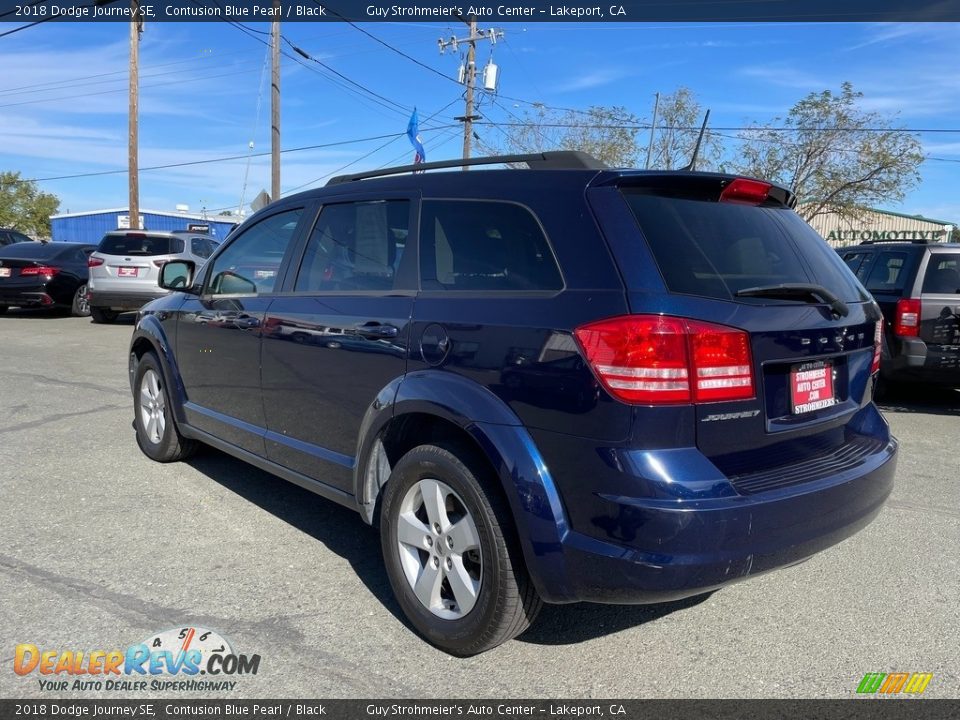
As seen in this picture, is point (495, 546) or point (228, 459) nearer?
point (495, 546)

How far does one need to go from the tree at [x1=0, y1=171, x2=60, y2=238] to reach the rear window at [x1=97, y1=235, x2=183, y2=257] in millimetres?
63683

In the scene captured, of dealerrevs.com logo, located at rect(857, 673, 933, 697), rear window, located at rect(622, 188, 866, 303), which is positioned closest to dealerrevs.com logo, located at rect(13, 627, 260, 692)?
rear window, located at rect(622, 188, 866, 303)

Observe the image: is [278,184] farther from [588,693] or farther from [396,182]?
[588,693]

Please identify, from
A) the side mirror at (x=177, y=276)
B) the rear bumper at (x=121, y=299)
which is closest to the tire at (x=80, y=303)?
the rear bumper at (x=121, y=299)

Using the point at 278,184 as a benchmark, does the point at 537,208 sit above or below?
below

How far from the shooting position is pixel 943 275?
7.14 m

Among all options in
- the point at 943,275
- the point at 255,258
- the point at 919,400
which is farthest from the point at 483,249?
the point at 919,400

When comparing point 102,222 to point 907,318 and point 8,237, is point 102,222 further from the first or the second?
point 907,318

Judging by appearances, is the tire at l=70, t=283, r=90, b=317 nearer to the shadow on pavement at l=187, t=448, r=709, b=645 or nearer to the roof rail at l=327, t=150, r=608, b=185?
the shadow on pavement at l=187, t=448, r=709, b=645

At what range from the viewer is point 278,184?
2169 cm

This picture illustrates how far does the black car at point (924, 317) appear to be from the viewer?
7.04m

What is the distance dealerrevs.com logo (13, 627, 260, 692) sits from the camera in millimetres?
2723

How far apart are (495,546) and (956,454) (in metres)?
4.97

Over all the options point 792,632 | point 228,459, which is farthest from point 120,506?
point 792,632
